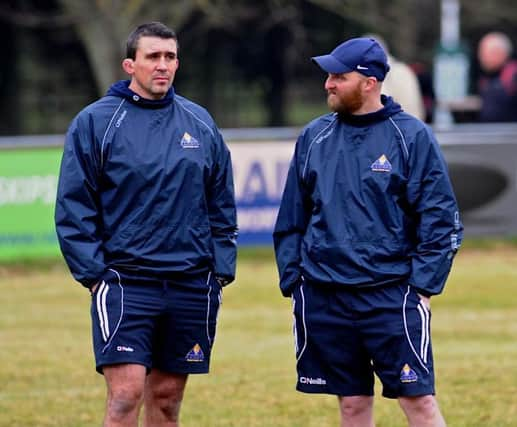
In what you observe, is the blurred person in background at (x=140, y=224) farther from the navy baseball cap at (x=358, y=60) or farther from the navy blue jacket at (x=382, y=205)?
the navy baseball cap at (x=358, y=60)

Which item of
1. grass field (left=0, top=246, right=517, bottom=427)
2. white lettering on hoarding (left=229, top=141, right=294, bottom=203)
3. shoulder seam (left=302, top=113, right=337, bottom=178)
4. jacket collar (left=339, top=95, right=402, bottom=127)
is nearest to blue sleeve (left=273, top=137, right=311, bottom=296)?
shoulder seam (left=302, top=113, right=337, bottom=178)

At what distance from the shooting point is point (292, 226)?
6754mm

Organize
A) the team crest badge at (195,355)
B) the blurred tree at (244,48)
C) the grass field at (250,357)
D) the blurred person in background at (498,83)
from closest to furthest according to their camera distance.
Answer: the team crest badge at (195,355)
the grass field at (250,357)
the blurred person in background at (498,83)
the blurred tree at (244,48)

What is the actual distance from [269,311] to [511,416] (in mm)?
4814

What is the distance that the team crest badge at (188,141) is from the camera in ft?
22.1

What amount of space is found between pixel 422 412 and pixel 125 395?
4.52ft

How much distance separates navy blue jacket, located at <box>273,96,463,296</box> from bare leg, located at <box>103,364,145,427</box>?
0.95m

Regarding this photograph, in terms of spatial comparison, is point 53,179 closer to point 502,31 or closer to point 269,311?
point 269,311

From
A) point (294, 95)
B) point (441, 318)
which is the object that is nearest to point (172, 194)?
point (441, 318)

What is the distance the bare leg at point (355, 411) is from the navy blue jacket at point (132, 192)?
95cm

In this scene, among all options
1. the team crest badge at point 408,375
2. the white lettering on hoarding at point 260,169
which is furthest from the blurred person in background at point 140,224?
the white lettering on hoarding at point 260,169

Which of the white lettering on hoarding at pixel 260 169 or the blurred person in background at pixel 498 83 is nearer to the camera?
the white lettering on hoarding at pixel 260 169

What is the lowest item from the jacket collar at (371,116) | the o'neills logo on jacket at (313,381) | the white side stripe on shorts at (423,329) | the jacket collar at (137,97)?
the o'neills logo on jacket at (313,381)

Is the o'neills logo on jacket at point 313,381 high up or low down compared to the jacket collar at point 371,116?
down
